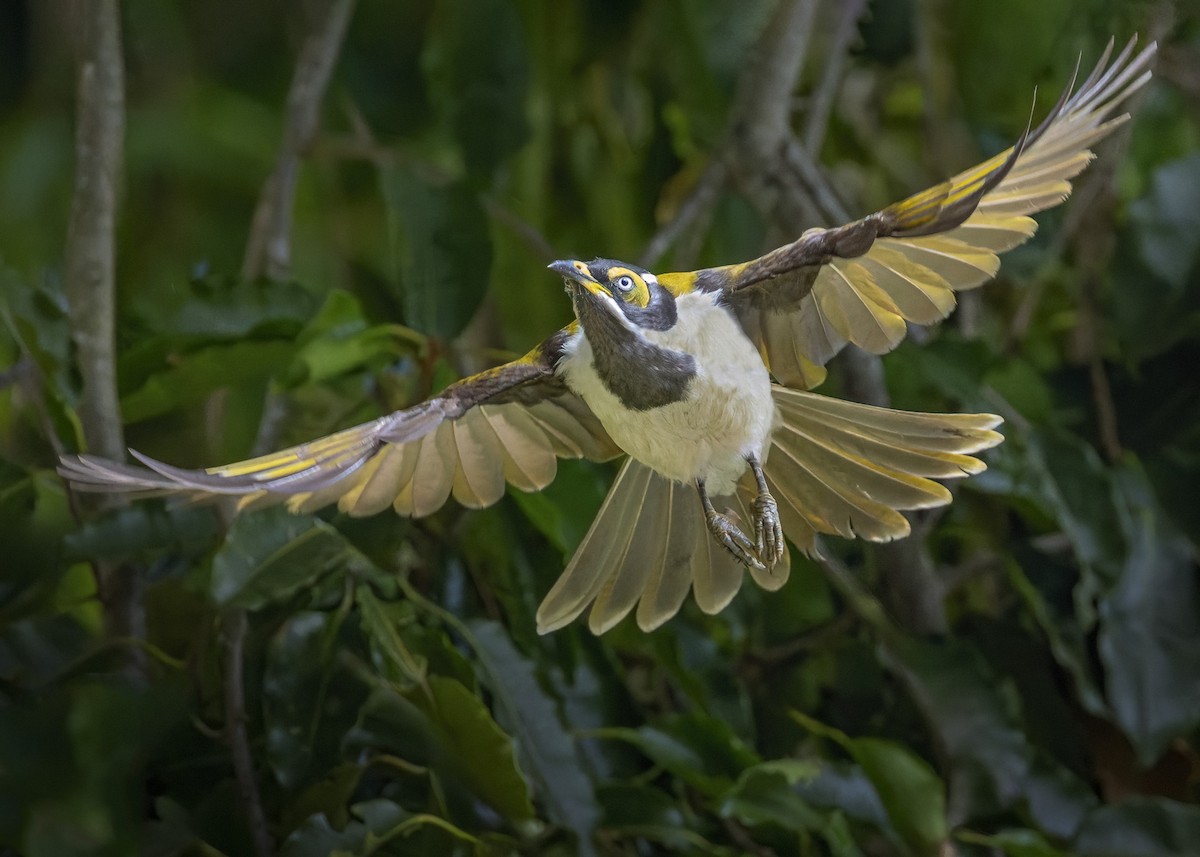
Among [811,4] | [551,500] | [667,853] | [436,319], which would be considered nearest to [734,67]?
[811,4]

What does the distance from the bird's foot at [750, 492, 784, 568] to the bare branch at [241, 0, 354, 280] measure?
0.96m

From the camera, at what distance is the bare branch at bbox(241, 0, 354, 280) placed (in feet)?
5.49

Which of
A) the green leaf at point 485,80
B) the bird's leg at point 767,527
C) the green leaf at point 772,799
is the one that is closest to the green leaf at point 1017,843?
the green leaf at point 772,799

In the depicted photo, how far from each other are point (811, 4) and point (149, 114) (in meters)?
1.04

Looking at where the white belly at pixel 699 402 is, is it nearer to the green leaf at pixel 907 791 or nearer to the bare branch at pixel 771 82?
the green leaf at pixel 907 791

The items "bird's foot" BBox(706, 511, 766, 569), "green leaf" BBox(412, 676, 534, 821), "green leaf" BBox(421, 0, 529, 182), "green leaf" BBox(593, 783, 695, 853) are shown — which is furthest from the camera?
"green leaf" BBox(421, 0, 529, 182)

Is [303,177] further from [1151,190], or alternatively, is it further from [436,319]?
[1151,190]

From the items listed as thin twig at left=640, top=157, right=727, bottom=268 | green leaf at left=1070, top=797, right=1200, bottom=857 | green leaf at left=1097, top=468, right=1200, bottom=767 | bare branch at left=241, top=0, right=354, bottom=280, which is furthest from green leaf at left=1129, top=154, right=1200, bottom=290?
bare branch at left=241, top=0, right=354, bottom=280

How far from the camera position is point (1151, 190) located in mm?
1816

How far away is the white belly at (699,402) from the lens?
2.98 ft

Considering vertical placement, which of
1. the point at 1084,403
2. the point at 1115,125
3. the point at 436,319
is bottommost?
the point at 1084,403

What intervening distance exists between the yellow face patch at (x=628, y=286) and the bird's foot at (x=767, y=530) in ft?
0.59

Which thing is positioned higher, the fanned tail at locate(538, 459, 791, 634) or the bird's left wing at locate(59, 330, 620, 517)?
the bird's left wing at locate(59, 330, 620, 517)

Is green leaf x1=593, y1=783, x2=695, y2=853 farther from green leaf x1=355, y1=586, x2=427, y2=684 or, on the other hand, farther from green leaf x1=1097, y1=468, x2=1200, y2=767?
green leaf x1=1097, y1=468, x2=1200, y2=767
